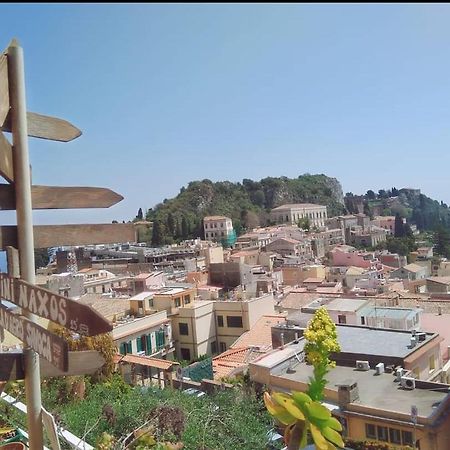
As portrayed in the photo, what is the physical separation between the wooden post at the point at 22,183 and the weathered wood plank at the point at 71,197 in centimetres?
16

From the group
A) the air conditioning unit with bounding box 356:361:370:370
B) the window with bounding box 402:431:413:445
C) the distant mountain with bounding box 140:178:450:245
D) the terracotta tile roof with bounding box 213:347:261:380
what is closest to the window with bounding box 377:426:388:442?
the window with bounding box 402:431:413:445

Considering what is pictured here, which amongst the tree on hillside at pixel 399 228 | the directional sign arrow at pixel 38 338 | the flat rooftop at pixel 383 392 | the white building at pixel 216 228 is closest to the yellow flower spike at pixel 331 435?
the directional sign arrow at pixel 38 338

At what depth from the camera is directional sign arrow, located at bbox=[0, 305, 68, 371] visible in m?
Result: 1.90

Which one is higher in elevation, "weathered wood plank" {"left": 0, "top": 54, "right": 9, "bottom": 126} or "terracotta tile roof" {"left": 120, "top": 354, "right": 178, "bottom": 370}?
"weathered wood plank" {"left": 0, "top": 54, "right": 9, "bottom": 126}

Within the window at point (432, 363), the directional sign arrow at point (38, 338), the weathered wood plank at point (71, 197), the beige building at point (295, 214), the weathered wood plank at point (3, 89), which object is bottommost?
the window at point (432, 363)

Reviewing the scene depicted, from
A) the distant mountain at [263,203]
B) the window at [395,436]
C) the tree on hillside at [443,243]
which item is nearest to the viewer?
the window at [395,436]

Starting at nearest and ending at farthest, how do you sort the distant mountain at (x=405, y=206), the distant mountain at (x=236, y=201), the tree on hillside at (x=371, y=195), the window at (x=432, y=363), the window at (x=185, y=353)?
the window at (x=432, y=363)
the window at (x=185, y=353)
the distant mountain at (x=236, y=201)
the distant mountain at (x=405, y=206)
the tree on hillside at (x=371, y=195)

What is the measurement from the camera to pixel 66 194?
2.66m

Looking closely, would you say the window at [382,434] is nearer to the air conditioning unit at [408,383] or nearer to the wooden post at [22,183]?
the air conditioning unit at [408,383]

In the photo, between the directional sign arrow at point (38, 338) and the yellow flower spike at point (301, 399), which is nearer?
the directional sign arrow at point (38, 338)

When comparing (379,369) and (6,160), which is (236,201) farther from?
(6,160)

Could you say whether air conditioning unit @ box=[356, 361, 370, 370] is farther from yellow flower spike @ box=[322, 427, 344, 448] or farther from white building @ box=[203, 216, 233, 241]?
white building @ box=[203, 216, 233, 241]

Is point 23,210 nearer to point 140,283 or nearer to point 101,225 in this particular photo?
point 101,225

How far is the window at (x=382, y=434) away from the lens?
8.72m
